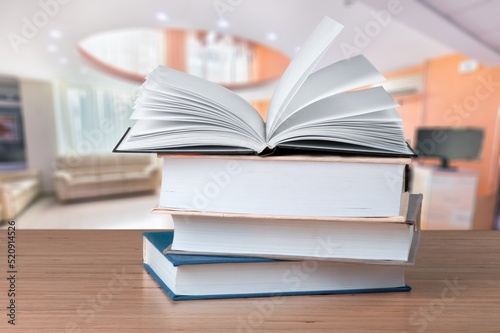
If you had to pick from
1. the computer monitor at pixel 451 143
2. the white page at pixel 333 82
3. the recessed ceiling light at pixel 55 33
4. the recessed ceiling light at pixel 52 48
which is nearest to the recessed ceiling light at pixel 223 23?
the recessed ceiling light at pixel 55 33

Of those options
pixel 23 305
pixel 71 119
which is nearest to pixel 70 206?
pixel 71 119

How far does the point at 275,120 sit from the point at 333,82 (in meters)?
0.08

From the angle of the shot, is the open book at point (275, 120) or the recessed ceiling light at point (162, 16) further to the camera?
the recessed ceiling light at point (162, 16)

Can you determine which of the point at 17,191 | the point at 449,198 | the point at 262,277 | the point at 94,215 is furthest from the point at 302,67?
the point at 17,191

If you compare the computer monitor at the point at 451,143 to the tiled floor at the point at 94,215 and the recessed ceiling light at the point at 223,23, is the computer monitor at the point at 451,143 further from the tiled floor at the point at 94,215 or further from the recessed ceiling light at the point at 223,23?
the tiled floor at the point at 94,215

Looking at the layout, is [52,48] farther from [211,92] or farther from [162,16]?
[211,92]

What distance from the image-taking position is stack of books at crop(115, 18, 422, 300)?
0.89 ft

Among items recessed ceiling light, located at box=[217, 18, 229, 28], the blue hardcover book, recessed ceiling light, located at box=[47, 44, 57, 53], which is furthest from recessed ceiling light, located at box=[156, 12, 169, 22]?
the blue hardcover book

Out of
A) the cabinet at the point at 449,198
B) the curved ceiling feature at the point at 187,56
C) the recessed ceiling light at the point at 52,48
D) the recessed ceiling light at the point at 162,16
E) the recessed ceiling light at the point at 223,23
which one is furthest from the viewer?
the curved ceiling feature at the point at 187,56

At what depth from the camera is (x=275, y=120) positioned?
0.94 ft

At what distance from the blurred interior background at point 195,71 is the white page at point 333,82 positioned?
1.32 meters

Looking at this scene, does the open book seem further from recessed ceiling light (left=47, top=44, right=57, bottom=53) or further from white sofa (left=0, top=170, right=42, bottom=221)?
white sofa (left=0, top=170, right=42, bottom=221)

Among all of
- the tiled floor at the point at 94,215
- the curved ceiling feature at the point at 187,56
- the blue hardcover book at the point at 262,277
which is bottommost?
the tiled floor at the point at 94,215

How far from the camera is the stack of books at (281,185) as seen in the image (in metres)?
0.27
